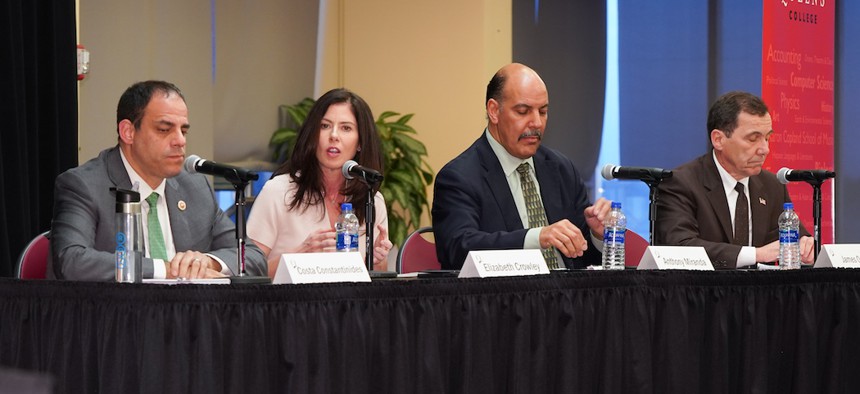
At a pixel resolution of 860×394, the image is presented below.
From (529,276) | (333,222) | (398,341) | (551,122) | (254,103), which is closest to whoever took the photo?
(398,341)

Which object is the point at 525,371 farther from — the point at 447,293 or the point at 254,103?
the point at 254,103

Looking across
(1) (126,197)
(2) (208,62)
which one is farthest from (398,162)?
(1) (126,197)

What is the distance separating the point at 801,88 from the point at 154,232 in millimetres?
4228

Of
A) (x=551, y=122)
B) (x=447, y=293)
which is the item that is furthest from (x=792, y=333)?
(x=551, y=122)

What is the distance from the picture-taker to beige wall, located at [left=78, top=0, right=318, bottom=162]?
5.00 m

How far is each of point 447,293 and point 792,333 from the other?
1.03m

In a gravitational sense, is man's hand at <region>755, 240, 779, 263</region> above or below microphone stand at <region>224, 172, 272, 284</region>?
below

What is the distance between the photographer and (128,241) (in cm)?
230

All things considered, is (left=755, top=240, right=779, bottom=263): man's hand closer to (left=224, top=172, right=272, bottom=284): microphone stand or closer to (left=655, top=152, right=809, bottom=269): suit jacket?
(left=655, top=152, right=809, bottom=269): suit jacket

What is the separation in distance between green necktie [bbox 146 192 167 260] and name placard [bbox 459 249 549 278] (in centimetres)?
105

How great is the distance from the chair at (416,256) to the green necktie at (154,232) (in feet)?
2.54

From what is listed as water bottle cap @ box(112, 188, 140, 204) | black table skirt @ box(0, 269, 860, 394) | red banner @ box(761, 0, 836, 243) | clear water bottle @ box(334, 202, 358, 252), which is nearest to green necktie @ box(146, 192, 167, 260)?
clear water bottle @ box(334, 202, 358, 252)

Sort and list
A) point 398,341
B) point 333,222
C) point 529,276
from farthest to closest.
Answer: point 333,222, point 529,276, point 398,341

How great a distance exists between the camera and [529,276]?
97.5 inches
